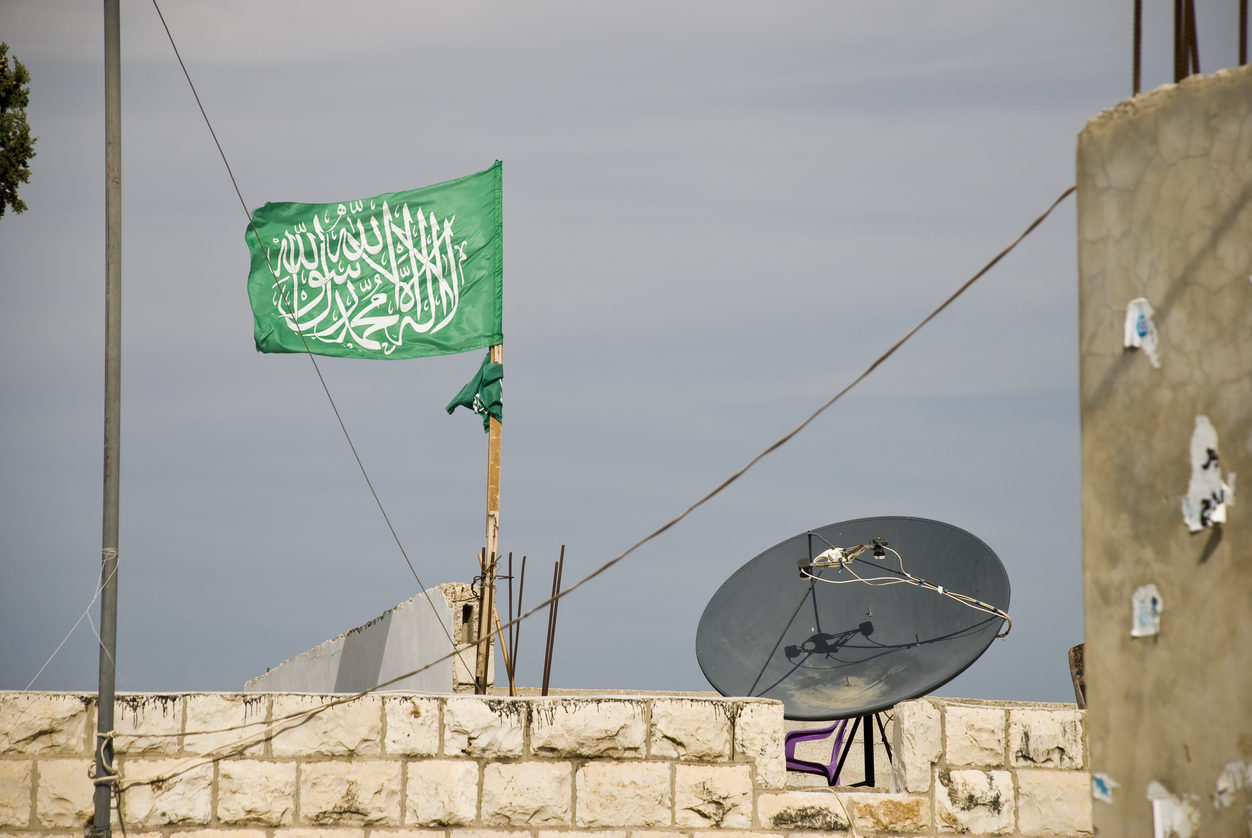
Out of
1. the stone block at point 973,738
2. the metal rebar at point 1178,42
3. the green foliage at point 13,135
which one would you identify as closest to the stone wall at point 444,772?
the stone block at point 973,738

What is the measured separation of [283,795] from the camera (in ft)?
20.8

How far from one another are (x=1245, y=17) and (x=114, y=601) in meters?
6.02

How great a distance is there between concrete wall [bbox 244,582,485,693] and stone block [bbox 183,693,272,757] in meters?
2.24

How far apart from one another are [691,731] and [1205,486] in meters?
3.39

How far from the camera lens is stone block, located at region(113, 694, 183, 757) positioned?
6.32 m

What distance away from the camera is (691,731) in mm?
6473

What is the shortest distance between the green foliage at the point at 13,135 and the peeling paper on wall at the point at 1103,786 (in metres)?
12.7

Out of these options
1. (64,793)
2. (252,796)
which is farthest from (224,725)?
(64,793)

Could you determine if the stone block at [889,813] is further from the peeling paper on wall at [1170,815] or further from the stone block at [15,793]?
the stone block at [15,793]

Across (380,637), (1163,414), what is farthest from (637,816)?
(380,637)

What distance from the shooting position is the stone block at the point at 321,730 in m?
6.37

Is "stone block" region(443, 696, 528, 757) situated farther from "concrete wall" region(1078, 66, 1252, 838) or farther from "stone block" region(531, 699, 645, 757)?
"concrete wall" region(1078, 66, 1252, 838)

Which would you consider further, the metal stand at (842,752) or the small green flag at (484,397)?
the small green flag at (484,397)

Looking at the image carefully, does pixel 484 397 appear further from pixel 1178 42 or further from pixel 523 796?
pixel 1178 42
